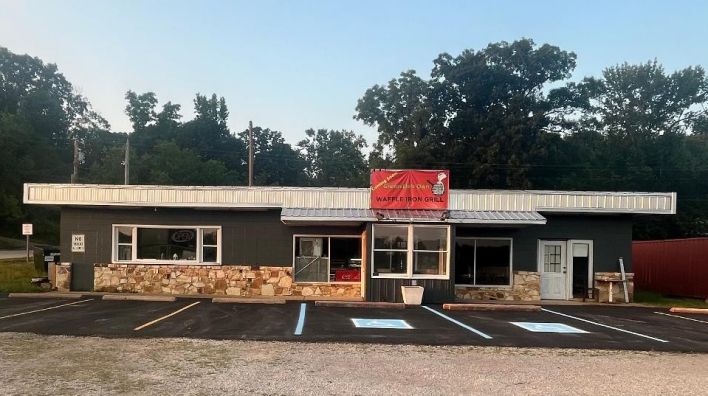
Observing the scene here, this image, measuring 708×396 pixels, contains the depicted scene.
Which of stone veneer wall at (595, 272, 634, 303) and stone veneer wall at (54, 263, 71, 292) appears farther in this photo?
stone veneer wall at (595, 272, 634, 303)

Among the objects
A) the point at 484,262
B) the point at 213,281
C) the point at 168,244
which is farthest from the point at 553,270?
the point at 168,244

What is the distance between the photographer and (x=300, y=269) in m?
19.1

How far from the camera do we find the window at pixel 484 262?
1944cm

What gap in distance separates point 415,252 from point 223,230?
6336mm

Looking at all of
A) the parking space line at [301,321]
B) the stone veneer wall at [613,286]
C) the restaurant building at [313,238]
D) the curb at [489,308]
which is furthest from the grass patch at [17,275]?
the stone veneer wall at [613,286]

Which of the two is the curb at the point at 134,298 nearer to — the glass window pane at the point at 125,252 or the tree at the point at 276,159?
the glass window pane at the point at 125,252

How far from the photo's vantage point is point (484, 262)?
63.9ft

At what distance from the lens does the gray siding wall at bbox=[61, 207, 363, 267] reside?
751 inches

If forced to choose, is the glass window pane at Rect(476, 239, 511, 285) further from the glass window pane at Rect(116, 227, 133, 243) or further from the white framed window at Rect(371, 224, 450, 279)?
the glass window pane at Rect(116, 227, 133, 243)

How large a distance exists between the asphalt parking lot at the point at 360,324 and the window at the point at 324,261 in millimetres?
2586

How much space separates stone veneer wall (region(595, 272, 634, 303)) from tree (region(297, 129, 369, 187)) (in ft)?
176

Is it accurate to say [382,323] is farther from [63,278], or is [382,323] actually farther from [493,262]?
[63,278]

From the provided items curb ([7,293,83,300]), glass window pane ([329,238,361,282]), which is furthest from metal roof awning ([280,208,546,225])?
curb ([7,293,83,300])

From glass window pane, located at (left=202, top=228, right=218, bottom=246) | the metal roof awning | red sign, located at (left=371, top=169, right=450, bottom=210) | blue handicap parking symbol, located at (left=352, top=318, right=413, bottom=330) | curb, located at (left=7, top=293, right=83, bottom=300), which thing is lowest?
curb, located at (left=7, top=293, right=83, bottom=300)
